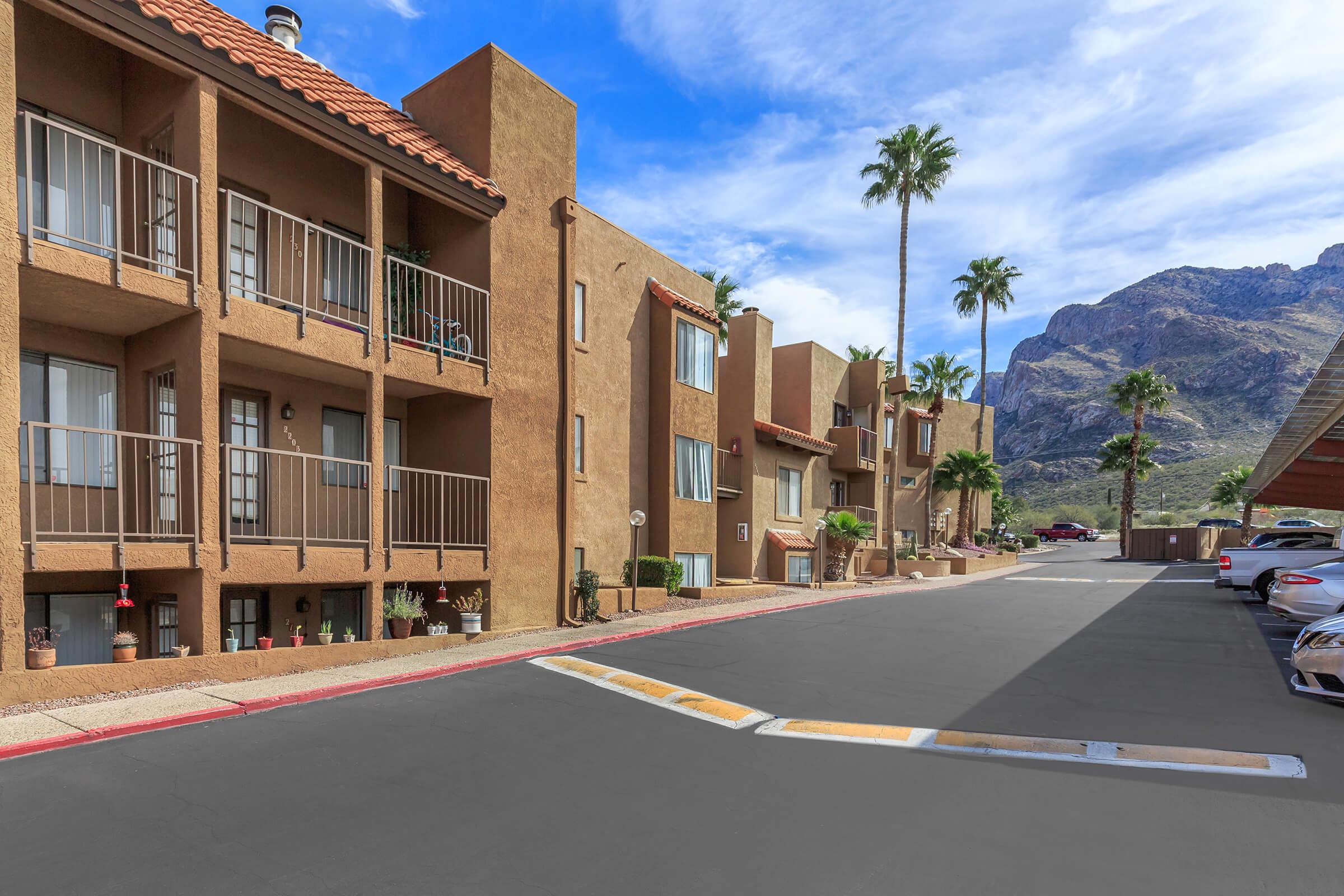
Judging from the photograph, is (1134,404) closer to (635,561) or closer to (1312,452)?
(1312,452)

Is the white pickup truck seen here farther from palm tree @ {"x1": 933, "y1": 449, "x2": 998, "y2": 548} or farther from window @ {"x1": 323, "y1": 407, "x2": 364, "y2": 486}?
palm tree @ {"x1": 933, "y1": 449, "x2": 998, "y2": 548}

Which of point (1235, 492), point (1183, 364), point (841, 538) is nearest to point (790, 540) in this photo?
point (841, 538)

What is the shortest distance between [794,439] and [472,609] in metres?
18.2

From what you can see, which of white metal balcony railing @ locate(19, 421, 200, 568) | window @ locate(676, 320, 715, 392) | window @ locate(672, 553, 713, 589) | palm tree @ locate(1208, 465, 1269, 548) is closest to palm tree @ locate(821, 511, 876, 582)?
window @ locate(672, 553, 713, 589)

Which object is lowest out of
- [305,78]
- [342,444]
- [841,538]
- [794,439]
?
[841,538]

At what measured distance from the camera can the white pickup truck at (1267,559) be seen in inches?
767

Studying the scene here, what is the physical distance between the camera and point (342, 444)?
14.2 m

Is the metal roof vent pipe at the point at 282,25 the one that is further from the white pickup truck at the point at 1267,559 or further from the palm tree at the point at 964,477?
the palm tree at the point at 964,477

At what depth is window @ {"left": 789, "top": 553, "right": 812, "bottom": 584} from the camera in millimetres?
30656

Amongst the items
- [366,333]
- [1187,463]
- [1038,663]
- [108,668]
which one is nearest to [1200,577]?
[1038,663]

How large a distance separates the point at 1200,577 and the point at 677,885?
35015 mm

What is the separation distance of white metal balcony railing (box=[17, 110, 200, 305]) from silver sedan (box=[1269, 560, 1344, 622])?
683 inches

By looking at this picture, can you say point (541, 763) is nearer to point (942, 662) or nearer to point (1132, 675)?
point (942, 662)

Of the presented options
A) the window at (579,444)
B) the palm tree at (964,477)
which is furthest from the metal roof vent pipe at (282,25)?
the palm tree at (964,477)
